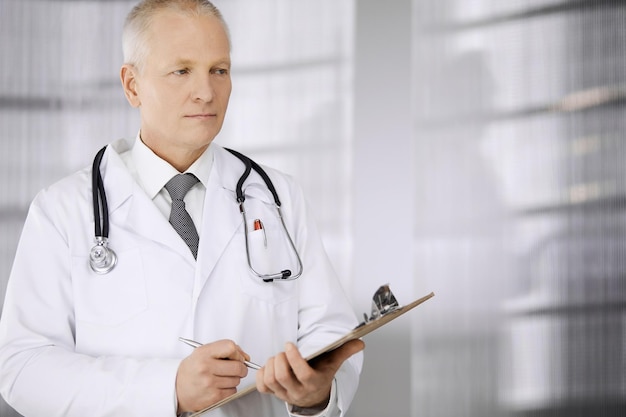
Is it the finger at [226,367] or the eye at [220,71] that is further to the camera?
the eye at [220,71]

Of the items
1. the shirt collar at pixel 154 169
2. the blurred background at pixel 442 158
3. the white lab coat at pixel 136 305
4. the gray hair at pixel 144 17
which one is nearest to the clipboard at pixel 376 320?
the white lab coat at pixel 136 305

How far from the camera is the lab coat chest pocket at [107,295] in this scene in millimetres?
1402

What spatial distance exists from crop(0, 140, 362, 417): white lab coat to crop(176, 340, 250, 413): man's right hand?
4 cm

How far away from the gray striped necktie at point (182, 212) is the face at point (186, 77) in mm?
81

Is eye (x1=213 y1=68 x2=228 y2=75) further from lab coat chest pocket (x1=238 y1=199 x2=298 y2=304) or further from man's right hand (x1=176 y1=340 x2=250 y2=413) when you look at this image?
man's right hand (x1=176 y1=340 x2=250 y2=413)

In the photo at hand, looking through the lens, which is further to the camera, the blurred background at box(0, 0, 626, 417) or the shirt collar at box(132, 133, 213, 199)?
the blurred background at box(0, 0, 626, 417)

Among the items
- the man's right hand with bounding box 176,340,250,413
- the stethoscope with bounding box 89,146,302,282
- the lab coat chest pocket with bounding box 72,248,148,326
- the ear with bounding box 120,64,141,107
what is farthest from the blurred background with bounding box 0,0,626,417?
the man's right hand with bounding box 176,340,250,413

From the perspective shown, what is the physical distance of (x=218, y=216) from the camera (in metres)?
1.53

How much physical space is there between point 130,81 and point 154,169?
7.4 inches

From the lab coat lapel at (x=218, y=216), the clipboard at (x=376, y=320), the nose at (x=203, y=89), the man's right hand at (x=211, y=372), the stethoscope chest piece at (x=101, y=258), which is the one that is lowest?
the man's right hand at (x=211, y=372)

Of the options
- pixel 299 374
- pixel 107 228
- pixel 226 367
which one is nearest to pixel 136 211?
pixel 107 228

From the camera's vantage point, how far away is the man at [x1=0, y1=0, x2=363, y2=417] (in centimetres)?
130

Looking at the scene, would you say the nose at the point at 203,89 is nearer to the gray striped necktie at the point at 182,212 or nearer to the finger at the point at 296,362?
the gray striped necktie at the point at 182,212

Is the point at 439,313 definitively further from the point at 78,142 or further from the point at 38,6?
the point at 38,6
